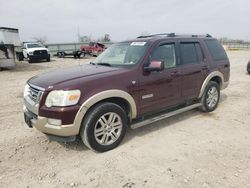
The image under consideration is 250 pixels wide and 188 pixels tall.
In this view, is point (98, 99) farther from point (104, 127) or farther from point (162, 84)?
point (162, 84)

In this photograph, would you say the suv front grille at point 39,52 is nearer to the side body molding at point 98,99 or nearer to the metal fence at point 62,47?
the metal fence at point 62,47

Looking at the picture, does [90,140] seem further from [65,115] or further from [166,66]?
[166,66]

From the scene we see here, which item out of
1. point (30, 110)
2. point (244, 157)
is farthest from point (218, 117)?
point (30, 110)

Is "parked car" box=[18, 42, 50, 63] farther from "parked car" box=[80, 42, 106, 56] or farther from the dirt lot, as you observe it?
the dirt lot

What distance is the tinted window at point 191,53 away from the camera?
450 centimetres

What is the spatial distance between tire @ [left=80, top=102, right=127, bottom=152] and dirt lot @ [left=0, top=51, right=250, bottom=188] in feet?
0.52

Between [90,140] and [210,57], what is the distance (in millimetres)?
3453

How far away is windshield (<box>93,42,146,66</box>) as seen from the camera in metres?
3.92

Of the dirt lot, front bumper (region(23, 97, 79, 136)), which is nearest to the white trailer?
the dirt lot

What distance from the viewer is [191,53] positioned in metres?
4.68

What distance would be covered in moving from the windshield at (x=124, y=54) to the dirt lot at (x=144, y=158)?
53.9 inches

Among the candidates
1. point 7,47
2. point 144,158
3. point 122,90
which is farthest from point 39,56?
point 144,158

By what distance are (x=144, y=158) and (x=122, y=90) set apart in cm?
109

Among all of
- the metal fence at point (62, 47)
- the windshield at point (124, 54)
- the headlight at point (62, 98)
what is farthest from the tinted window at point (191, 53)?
the metal fence at point (62, 47)
